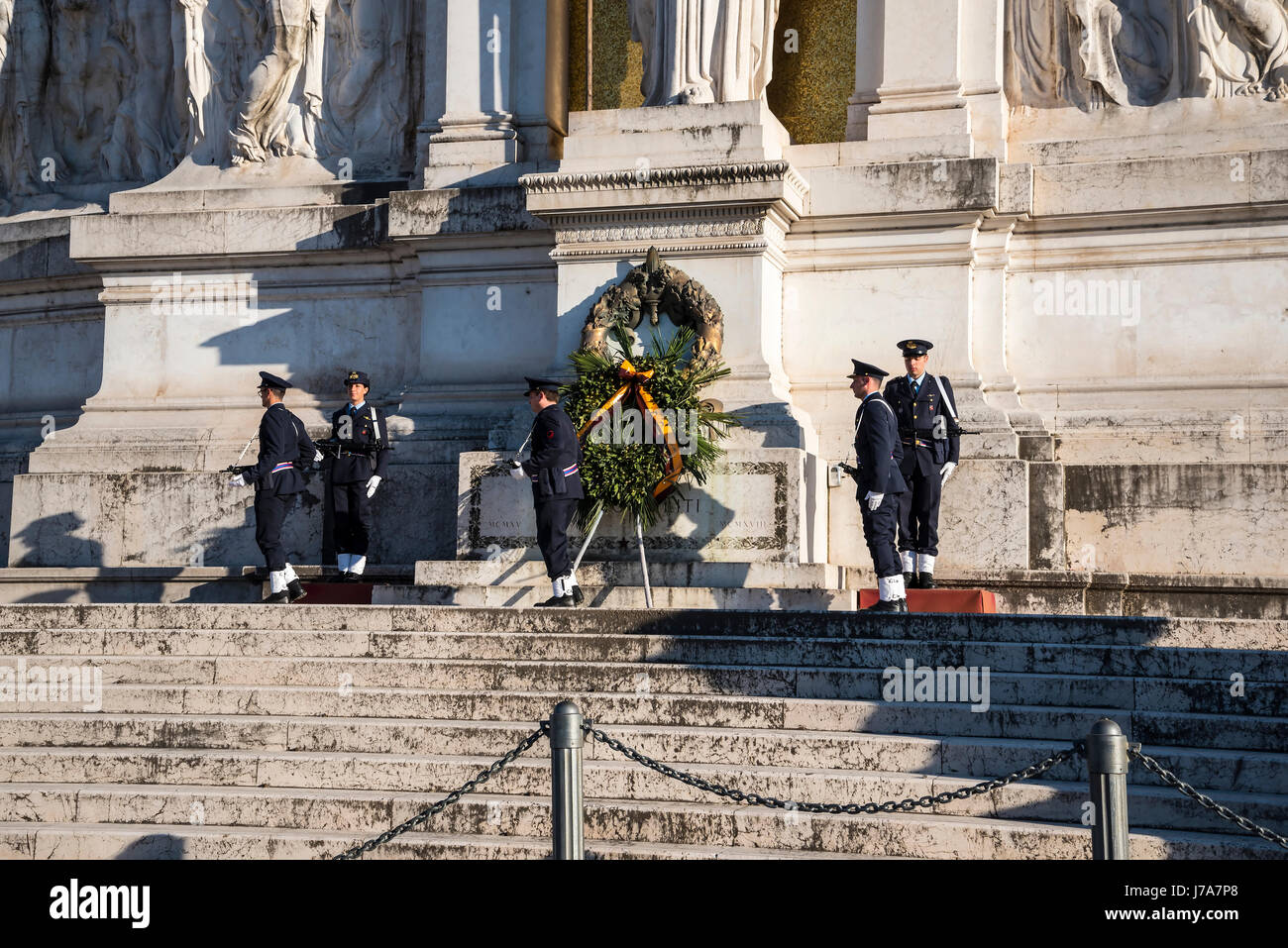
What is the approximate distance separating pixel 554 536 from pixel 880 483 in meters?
2.45

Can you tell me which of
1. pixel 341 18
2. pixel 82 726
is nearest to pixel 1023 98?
pixel 341 18

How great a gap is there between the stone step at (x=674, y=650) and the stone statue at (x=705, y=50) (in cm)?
634

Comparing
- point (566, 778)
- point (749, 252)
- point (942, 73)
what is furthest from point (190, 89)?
point (566, 778)

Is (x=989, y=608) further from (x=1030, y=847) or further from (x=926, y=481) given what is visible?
(x=1030, y=847)

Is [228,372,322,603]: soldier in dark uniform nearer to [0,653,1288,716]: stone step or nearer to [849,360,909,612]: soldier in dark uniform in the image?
[0,653,1288,716]: stone step

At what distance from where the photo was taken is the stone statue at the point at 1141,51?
1490 cm

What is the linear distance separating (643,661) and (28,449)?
9510 mm

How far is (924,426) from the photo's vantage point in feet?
42.0

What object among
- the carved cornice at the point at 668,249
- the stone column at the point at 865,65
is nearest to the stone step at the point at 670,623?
the carved cornice at the point at 668,249

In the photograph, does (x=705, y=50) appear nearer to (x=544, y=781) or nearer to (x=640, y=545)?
(x=640, y=545)

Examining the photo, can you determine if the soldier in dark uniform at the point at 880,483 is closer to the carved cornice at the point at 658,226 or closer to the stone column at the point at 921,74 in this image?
the carved cornice at the point at 658,226

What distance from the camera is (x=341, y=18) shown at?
17359 mm
